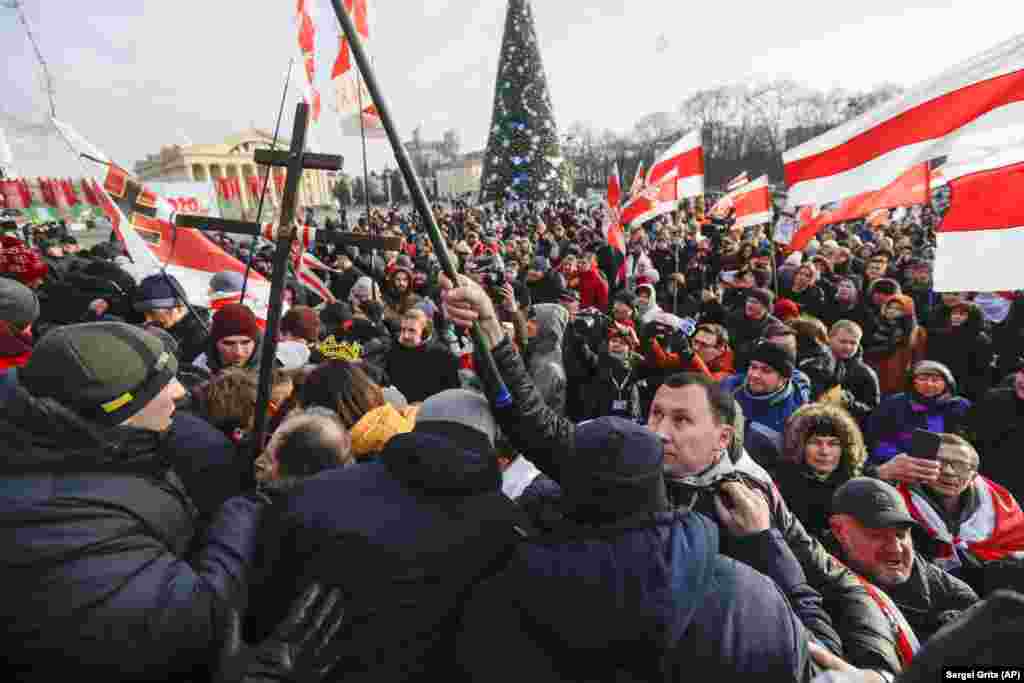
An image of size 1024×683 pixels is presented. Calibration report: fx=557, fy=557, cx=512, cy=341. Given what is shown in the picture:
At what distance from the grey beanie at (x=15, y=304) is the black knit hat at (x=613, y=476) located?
11.6ft

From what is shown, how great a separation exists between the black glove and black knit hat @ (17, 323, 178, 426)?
535 millimetres

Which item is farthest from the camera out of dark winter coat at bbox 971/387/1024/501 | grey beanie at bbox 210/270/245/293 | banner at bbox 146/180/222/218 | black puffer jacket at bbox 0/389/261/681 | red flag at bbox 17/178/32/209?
red flag at bbox 17/178/32/209

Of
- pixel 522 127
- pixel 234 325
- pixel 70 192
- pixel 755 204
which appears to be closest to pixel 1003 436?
pixel 234 325

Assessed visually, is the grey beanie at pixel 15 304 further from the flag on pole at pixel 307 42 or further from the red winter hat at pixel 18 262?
the red winter hat at pixel 18 262

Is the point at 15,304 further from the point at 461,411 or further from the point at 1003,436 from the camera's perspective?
the point at 1003,436

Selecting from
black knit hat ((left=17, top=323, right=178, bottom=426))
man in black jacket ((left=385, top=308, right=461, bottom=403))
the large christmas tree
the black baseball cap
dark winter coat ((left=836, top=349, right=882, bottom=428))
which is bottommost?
dark winter coat ((left=836, top=349, right=882, bottom=428))

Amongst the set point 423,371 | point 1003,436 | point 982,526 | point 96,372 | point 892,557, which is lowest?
point 982,526

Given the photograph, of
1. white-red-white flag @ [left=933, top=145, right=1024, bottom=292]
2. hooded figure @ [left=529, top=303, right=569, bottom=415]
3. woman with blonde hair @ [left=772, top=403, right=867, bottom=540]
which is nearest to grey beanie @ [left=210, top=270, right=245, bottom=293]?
hooded figure @ [left=529, top=303, right=569, bottom=415]

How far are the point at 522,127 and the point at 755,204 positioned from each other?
806 inches

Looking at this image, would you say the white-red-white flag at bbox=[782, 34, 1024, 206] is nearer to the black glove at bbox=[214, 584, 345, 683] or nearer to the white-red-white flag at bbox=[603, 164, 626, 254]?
the black glove at bbox=[214, 584, 345, 683]

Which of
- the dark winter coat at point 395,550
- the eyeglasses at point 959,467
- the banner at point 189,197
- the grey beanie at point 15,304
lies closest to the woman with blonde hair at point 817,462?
the eyeglasses at point 959,467

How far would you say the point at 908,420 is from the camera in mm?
3666

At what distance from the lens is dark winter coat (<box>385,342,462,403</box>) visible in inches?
166

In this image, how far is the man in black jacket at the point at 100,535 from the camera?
1068 millimetres
